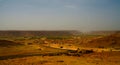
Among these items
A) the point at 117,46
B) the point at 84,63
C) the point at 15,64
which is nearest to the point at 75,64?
the point at 84,63

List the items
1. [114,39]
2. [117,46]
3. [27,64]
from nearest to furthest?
[27,64]
[117,46]
[114,39]

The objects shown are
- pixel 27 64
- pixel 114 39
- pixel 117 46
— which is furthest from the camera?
pixel 114 39

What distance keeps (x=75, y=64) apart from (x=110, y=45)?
23.9 metres

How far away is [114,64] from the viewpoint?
2316cm

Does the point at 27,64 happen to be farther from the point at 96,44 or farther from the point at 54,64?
the point at 96,44

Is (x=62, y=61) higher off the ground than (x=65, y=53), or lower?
higher

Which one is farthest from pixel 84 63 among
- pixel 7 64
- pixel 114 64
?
pixel 7 64

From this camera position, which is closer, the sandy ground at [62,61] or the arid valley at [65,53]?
the sandy ground at [62,61]

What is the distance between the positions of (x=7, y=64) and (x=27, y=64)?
2.26m

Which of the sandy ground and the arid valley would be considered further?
the arid valley

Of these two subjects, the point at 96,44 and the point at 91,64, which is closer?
the point at 91,64

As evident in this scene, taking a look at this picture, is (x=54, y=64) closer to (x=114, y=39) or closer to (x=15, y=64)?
(x=15, y=64)

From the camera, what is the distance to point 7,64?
23.0 m

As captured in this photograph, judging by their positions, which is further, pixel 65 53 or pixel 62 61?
pixel 65 53
